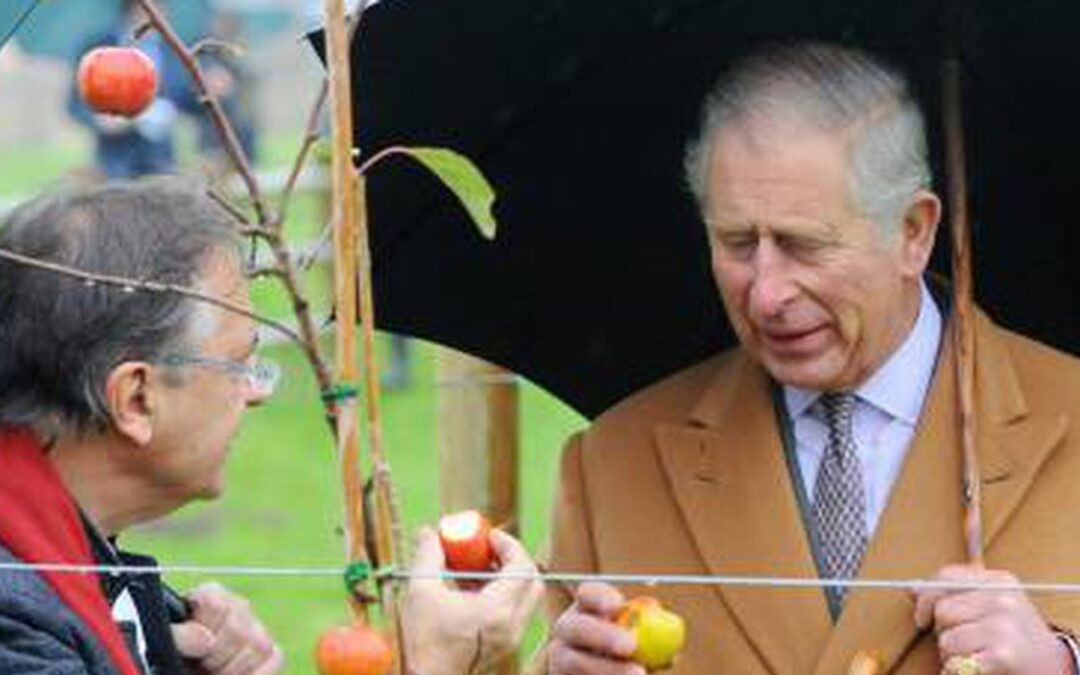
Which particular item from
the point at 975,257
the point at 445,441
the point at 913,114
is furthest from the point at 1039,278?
the point at 445,441

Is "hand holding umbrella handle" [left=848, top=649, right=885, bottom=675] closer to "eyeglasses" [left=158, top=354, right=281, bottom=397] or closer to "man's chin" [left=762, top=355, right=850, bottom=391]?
"man's chin" [left=762, top=355, right=850, bottom=391]

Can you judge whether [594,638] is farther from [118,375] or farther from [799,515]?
[118,375]

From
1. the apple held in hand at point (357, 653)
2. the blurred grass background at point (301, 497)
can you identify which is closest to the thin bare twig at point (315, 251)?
the apple held in hand at point (357, 653)

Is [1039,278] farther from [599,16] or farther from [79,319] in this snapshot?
[79,319]

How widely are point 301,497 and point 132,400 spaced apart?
885 cm

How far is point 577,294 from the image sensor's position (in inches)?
195

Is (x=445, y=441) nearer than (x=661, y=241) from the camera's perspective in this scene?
No

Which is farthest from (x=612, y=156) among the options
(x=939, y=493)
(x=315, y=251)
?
(x=315, y=251)

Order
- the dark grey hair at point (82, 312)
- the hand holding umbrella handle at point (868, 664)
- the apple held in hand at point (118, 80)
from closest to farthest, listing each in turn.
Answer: the apple held in hand at point (118, 80) → the dark grey hair at point (82, 312) → the hand holding umbrella handle at point (868, 664)

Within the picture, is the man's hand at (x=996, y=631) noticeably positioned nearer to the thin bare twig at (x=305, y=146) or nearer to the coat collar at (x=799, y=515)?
the coat collar at (x=799, y=515)

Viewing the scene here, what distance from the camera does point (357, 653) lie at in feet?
10.8

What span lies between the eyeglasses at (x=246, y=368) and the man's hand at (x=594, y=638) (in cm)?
51

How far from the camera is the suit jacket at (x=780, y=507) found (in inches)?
165

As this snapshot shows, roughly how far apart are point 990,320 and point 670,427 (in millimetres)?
513
